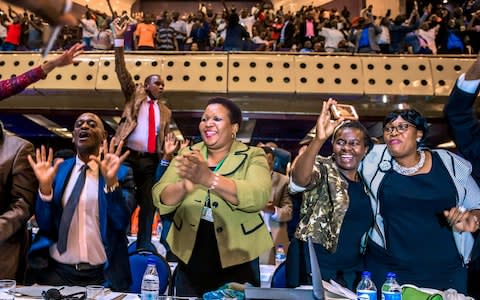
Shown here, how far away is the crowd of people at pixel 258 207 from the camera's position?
2338 mm

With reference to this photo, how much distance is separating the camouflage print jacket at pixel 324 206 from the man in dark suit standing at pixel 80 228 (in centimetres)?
93

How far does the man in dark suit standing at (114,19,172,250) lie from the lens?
4034mm

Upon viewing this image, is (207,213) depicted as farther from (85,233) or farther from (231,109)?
(85,233)

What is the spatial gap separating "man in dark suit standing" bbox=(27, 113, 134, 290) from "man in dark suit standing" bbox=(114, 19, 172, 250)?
1.36 metres

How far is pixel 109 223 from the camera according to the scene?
102 inches

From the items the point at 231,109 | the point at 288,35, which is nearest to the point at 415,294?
the point at 231,109

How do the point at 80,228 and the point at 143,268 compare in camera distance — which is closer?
the point at 80,228

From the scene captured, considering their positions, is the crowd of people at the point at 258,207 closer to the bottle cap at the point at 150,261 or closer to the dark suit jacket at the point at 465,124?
the dark suit jacket at the point at 465,124

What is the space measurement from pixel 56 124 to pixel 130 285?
31.9 ft

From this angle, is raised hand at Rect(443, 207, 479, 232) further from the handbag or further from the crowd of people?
the handbag

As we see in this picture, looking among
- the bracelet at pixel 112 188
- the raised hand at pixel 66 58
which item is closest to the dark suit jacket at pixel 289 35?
the raised hand at pixel 66 58

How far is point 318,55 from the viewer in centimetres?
870

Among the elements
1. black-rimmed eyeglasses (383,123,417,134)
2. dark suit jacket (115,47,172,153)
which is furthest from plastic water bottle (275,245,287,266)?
black-rimmed eyeglasses (383,123,417,134)

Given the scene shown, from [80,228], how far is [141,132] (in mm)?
1905
